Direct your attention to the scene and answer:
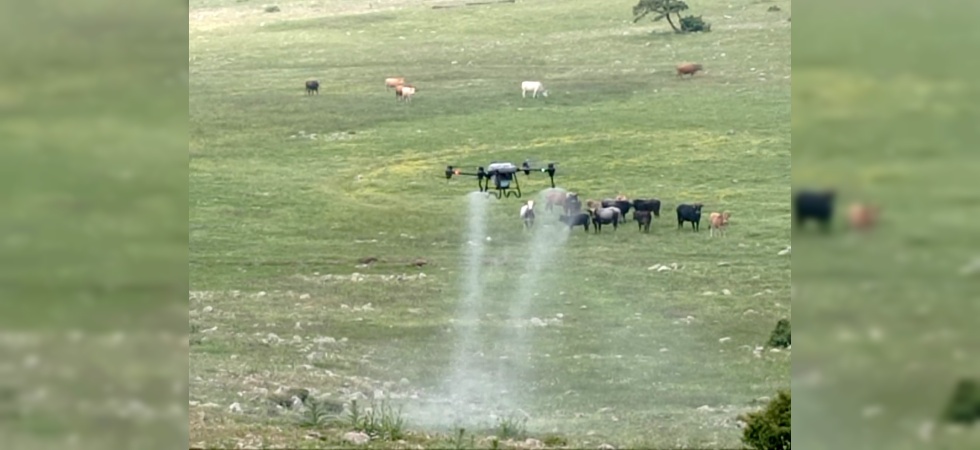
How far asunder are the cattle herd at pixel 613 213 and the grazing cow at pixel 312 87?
Result: 187cm

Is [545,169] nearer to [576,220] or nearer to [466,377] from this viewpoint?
[576,220]

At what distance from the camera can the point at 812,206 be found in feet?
23.0

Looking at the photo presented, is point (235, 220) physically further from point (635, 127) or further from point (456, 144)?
point (635, 127)

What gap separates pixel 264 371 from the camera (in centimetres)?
1001

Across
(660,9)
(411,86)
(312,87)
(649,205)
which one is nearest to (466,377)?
(649,205)

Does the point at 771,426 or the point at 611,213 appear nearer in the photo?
the point at 771,426

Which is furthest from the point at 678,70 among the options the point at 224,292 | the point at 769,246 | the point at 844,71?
the point at 224,292

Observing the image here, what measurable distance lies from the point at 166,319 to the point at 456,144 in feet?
8.98

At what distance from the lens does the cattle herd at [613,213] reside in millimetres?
9945

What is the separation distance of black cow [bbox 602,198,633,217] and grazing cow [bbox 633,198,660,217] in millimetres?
44

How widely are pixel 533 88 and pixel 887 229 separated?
11.2ft

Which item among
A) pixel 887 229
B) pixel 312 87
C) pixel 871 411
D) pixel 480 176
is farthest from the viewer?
pixel 312 87

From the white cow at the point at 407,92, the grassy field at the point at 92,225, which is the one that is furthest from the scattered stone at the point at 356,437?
the white cow at the point at 407,92

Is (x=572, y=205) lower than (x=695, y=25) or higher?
lower
